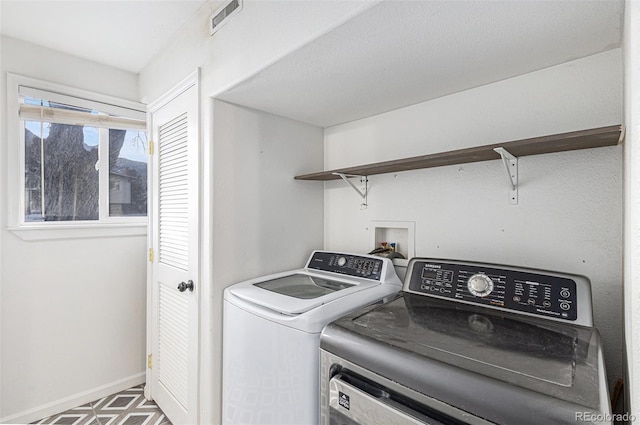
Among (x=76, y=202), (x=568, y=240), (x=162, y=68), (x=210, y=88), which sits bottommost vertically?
(x=568, y=240)

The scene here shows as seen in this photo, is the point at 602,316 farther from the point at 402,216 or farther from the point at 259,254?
the point at 259,254

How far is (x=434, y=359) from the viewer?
0.78 metres

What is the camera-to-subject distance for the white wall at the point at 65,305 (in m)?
1.87

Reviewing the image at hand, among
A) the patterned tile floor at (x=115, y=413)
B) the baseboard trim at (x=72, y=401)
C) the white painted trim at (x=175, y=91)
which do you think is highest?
the white painted trim at (x=175, y=91)

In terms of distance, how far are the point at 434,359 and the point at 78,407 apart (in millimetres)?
2542

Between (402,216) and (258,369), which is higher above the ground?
(402,216)

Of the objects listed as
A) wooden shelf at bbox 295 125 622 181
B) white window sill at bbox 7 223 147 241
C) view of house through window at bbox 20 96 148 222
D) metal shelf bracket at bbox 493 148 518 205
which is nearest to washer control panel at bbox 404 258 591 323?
metal shelf bracket at bbox 493 148 518 205

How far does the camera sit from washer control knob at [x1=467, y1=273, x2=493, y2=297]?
114 centimetres

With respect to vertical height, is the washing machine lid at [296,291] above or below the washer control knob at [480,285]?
→ below

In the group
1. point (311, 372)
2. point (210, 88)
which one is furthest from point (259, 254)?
point (210, 88)

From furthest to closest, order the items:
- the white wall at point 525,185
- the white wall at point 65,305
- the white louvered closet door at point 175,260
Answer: the white wall at point 65,305 → the white louvered closet door at point 175,260 → the white wall at point 525,185

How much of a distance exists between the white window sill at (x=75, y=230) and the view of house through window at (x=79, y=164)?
9cm

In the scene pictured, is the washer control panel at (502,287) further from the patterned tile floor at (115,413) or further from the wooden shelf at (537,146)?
the patterned tile floor at (115,413)

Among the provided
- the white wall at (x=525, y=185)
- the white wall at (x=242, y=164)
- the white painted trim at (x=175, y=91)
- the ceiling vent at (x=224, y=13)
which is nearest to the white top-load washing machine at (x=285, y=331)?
the white wall at (x=242, y=164)
